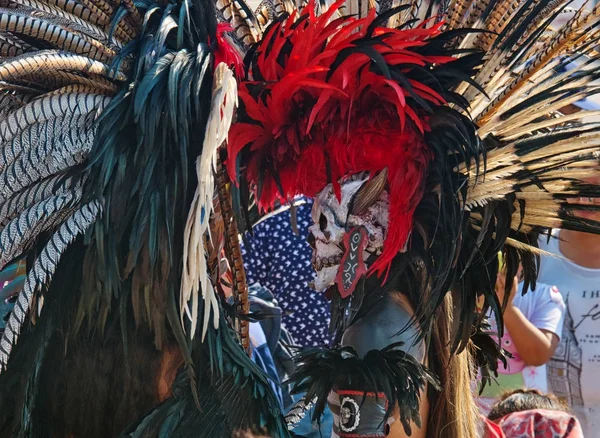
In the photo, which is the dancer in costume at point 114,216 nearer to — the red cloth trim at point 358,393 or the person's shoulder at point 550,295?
the red cloth trim at point 358,393

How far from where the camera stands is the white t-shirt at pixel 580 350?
3424 mm

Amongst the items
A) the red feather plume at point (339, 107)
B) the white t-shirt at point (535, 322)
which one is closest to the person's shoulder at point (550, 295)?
the white t-shirt at point (535, 322)

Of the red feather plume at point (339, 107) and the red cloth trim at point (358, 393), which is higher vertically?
the red feather plume at point (339, 107)

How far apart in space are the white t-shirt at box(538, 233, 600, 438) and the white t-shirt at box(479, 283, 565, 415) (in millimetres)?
55

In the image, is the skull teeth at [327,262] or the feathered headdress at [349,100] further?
the skull teeth at [327,262]

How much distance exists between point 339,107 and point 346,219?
25 cm

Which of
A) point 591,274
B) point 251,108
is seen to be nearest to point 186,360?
point 251,108

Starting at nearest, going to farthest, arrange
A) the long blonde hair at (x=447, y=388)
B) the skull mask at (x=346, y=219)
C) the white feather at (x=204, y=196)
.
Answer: the white feather at (x=204, y=196) < the skull mask at (x=346, y=219) < the long blonde hair at (x=447, y=388)

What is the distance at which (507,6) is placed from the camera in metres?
2.00

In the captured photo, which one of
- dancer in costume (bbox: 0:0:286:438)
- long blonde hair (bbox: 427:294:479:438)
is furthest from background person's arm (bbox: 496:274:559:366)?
dancer in costume (bbox: 0:0:286:438)

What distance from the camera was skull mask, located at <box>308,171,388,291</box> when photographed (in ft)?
6.54

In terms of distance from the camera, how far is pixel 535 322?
3506 mm

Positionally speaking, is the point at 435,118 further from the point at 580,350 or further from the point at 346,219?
the point at 580,350

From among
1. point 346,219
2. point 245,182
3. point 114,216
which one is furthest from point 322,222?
point 114,216
